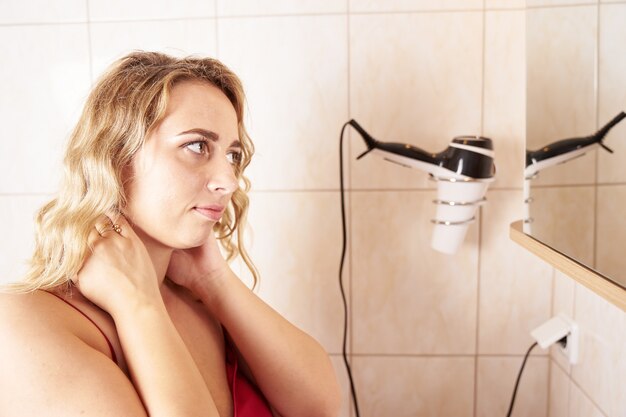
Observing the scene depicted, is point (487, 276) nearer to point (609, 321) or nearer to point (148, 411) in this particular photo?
point (609, 321)

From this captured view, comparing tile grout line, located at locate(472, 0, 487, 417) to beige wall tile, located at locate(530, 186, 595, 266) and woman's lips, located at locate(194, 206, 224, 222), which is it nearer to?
beige wall tile, located at locate(530, 186, 595, 266)

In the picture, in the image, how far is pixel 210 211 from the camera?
988 mm

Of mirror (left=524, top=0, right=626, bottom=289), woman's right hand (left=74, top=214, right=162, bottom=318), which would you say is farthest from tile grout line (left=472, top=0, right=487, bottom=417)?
woman's right hand (left=74, top=214, right=162, bottom=318)

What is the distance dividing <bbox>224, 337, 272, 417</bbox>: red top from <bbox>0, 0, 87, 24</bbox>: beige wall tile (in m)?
0.92

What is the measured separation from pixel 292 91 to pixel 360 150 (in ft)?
0.73

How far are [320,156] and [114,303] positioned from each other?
71 centimetres

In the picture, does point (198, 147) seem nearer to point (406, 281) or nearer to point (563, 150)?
point (563, 150)

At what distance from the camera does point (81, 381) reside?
770 mm

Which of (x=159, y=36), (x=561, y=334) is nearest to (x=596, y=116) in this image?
(x=561, y=334)

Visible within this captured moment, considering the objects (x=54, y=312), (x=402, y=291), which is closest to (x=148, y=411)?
(x=54, y=312)

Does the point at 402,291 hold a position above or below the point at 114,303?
below

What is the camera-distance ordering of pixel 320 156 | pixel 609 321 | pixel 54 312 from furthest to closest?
pixel 320 156, pixel 609 321, pixel 54 312

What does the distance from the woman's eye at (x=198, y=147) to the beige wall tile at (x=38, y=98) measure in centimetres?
65

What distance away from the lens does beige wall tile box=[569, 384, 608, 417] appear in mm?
1228
